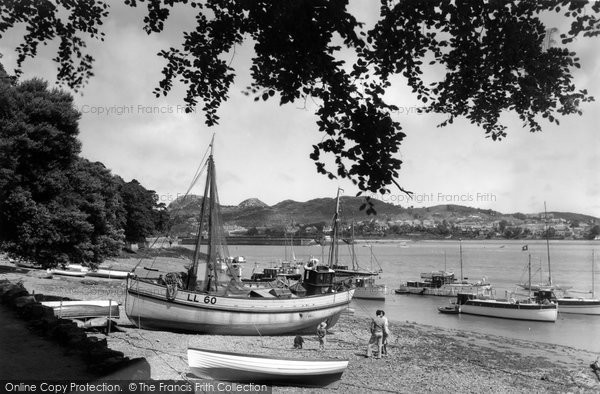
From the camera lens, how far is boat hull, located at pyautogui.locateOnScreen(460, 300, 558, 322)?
41969mm

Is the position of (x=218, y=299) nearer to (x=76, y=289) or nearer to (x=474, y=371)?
(x=474, y=371)

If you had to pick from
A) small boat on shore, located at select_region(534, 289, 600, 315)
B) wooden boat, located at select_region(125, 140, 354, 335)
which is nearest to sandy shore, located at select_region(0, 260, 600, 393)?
wooden boat, located at select_region(125, 140, 354, 335)

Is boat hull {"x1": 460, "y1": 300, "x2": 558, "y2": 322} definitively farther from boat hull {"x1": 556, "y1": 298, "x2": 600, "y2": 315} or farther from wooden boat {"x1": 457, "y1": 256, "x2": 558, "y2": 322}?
boat hull {"x1": 556, "y1": 298, "x2": 600, "y2": 315}

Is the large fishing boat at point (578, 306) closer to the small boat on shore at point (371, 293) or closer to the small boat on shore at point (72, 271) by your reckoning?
the small boat on shore at point (371, 293)

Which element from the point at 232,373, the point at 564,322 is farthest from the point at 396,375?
the point at 564,322

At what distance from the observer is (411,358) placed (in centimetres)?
2058

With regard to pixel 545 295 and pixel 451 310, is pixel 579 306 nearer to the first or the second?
pixel 545 295

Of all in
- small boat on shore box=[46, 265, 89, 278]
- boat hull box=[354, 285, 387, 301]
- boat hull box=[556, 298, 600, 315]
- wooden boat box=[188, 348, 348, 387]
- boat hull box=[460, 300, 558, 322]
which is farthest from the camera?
boat hull box=[354, 285, 387, 301]

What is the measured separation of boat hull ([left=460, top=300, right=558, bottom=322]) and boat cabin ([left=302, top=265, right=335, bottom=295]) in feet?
76.3

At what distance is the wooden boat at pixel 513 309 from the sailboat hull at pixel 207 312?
1062 inches

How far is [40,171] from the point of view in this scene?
24203mm

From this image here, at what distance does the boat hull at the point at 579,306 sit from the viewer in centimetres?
4700

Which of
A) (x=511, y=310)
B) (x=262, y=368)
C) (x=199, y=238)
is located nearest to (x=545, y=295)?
(x=511, y=310)

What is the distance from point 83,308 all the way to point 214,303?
6.10 m
